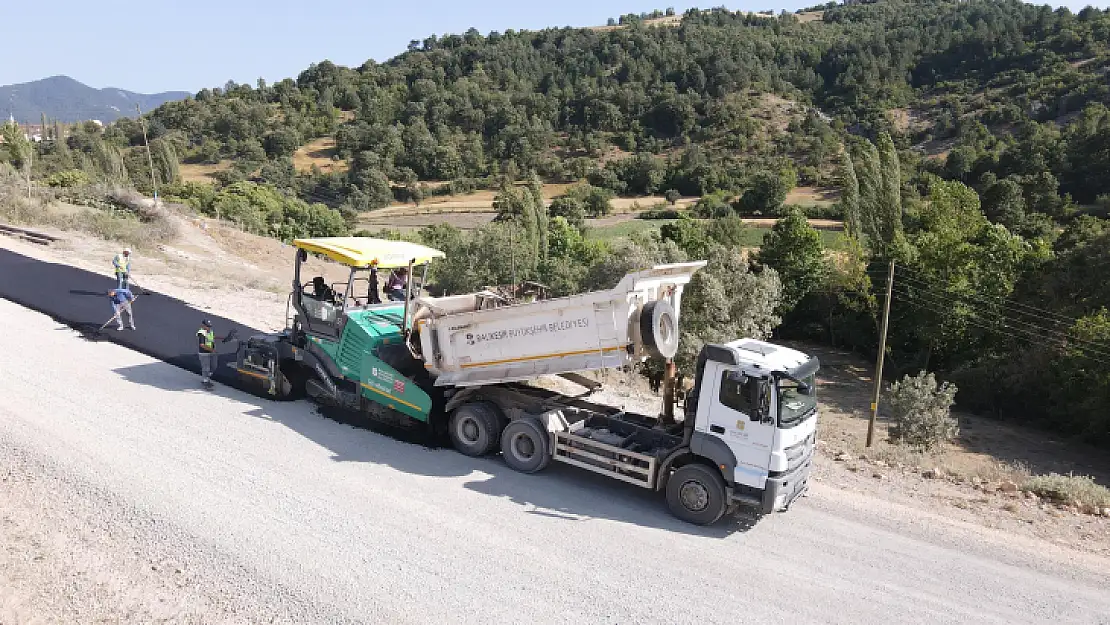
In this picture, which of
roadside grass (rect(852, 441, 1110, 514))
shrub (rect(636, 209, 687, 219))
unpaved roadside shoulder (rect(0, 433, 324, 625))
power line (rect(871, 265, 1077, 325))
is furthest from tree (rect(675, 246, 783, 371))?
shrub (rect(636, 209, 687, 219))

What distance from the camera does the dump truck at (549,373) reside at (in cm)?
953

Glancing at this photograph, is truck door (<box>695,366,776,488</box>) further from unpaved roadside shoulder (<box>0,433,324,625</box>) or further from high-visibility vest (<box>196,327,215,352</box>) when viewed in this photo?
high-visibility vest (<box>196,327,215,352</box>)

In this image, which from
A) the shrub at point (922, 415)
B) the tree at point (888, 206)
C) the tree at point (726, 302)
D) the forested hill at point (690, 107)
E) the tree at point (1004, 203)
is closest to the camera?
the shrub at point (922, 415)

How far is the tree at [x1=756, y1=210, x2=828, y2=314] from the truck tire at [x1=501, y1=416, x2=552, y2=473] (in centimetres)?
2912

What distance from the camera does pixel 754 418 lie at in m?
9.35

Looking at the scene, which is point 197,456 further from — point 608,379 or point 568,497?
point 608,379

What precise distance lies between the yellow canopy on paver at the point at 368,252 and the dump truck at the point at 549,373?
0.03 metres

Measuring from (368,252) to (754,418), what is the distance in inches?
260

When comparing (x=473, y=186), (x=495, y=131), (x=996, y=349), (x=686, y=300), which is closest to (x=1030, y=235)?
(x=996, y=349)

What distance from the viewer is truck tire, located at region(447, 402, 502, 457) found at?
11.4m

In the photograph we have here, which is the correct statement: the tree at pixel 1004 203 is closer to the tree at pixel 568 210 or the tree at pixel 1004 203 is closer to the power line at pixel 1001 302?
the power line at pixel 1001 302

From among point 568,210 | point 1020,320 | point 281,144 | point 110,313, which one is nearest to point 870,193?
point 1020,320

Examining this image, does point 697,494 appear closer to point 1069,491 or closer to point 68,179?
point 1069,491

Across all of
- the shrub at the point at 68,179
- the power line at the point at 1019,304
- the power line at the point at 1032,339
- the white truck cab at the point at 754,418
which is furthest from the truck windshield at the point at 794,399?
the shrub at the point at 68,179
